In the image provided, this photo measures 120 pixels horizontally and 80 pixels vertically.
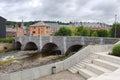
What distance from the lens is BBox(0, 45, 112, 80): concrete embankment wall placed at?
15.6 metres

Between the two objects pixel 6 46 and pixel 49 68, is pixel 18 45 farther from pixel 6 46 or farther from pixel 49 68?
pixel 49 68

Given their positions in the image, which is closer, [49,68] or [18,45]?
[49,68]

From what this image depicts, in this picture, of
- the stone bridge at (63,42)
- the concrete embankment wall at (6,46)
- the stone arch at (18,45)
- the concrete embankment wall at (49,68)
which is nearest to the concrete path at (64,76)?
the concrete embankment wall at (49,68)

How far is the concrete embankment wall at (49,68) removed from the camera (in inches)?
613

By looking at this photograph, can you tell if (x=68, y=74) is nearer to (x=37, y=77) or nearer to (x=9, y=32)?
(x=37, y=77)

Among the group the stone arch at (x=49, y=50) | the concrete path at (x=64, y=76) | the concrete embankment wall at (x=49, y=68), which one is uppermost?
the concrete embankment wall at (x=49, y=68)

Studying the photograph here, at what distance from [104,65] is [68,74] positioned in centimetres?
315

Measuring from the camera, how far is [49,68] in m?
18.1

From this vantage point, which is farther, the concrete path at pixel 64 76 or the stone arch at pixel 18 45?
the stone arch at pixel 18 45

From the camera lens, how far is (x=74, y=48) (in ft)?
135

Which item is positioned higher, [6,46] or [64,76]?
[64,76]

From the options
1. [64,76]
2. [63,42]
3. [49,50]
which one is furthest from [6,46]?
[64,76]

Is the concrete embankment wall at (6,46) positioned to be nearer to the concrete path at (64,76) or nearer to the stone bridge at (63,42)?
the stone bridge at (63,42)

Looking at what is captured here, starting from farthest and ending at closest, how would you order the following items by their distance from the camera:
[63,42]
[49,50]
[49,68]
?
[49,50]
[63,42]
[49,68]
